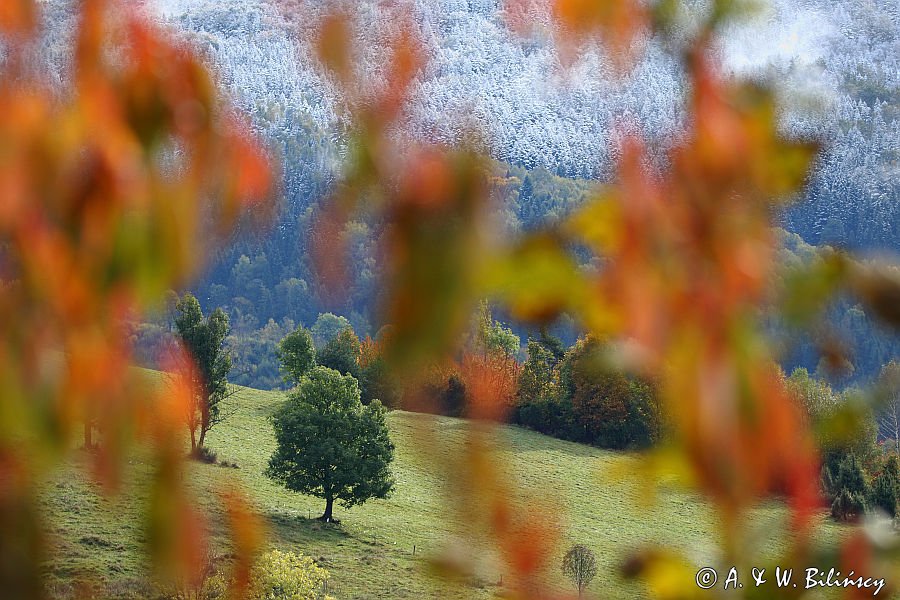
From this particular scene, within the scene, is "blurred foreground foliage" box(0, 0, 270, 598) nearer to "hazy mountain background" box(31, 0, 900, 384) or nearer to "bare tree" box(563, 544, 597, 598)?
"hazy mountain background" box(31, 0, 900, 384)

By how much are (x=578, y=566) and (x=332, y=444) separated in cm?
625

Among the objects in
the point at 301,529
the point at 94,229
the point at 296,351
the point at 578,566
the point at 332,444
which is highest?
the point at 296,351

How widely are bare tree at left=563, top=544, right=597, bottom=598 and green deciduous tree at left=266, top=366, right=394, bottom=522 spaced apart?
544 cm

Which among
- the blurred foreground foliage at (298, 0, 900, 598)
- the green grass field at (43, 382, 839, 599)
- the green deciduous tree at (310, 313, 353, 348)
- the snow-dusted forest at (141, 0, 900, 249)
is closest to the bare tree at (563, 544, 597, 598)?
Answer: the green grass field at (43, 382, 839, 599)

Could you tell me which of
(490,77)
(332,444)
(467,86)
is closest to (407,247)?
(467,86)

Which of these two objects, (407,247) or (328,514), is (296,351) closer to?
(328,514)

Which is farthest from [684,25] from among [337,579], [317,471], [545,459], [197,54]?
[545,459]

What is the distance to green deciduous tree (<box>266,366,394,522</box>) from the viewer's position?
58.4 ft

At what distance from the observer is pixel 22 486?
1.49ft

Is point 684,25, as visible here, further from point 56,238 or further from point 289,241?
point 289,241

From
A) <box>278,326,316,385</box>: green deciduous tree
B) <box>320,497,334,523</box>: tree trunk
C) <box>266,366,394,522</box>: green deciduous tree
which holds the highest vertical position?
<box>278,326,316,385</box>: green deciduous tree

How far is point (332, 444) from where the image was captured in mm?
17859

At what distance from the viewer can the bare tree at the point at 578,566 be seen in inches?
518

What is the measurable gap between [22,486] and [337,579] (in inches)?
535
